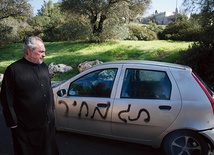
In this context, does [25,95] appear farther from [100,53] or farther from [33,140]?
[100,53]

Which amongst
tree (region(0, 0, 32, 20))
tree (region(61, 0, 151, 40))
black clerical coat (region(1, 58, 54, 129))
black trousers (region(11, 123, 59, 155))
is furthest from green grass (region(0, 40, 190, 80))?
black clerical coat (region(1, 58, 54, 129))

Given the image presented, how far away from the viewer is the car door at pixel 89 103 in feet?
12.2

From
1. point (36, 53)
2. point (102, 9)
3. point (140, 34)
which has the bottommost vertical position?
point (36, 53)

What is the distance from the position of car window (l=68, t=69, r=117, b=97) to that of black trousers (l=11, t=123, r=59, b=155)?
1181 mm

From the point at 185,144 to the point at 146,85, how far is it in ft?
3.51

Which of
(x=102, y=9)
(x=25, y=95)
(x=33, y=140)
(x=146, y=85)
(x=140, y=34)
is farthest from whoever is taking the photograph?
(x=140, y=34)

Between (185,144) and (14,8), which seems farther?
(14,8)

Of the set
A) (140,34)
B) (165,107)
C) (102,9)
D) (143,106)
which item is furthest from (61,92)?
(140,34)

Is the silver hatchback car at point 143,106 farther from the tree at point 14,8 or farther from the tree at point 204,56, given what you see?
the tree at point 14,8

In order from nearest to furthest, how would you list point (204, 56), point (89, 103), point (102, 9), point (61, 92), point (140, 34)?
point (89, 103) → point (61, 92) → point (204, 56) → point (102, 9) → point (140, 34)

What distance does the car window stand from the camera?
12.6ft

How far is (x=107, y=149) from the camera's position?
3869 mm

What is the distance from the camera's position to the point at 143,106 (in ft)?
11.3

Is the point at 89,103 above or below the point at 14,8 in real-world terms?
below
